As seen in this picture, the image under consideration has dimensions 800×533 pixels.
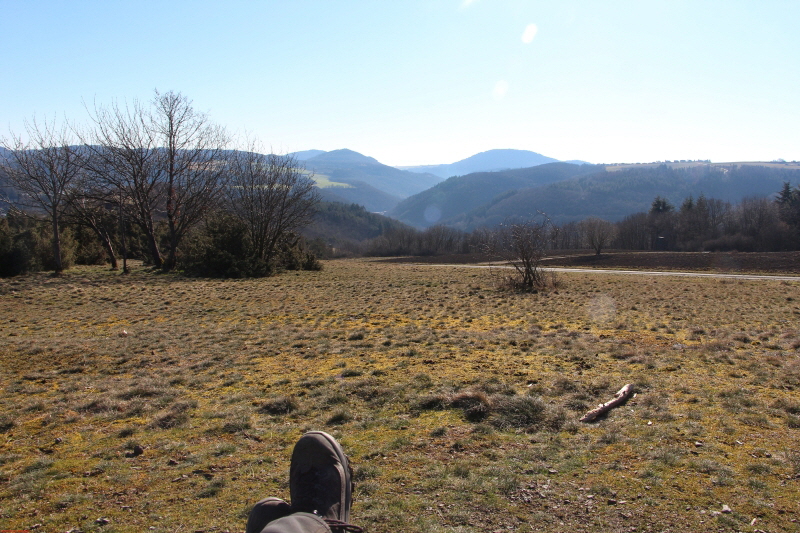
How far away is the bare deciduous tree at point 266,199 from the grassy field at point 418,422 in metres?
20.7

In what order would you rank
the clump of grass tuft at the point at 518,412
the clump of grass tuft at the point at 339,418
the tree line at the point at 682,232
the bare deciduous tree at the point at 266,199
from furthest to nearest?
Answer: 1. the tree line at the point at 682,232
2. the bare deciduous tree at the point at 266,199
3. the clump of grass tuft at the point at 339,418
4. the clump of grass tuft at the point at 518,412

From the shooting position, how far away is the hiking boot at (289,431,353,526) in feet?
9.46

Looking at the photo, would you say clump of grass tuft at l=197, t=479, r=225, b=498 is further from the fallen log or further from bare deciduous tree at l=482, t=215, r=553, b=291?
bare deciduous tree at l=482, t=215, r=553, b=291

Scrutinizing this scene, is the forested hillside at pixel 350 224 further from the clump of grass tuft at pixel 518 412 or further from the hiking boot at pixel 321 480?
the hiking boot at pixel 321 480

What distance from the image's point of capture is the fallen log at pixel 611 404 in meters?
4.75

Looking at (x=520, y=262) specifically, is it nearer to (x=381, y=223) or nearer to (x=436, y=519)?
(x=436, y=519)

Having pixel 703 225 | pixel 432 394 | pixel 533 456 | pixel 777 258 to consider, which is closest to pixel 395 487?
pixel 533 456

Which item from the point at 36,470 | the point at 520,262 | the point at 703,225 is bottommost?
the point at 36,470

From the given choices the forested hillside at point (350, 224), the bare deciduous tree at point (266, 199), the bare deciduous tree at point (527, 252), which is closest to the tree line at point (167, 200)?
the bare deciduous tree at point (266, 199)

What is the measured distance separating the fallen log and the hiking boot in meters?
2.75

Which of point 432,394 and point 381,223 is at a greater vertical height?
point 381,223

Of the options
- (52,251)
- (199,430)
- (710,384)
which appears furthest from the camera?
(52,251)

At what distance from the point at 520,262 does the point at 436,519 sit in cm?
1742

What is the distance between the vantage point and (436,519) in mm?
2994
